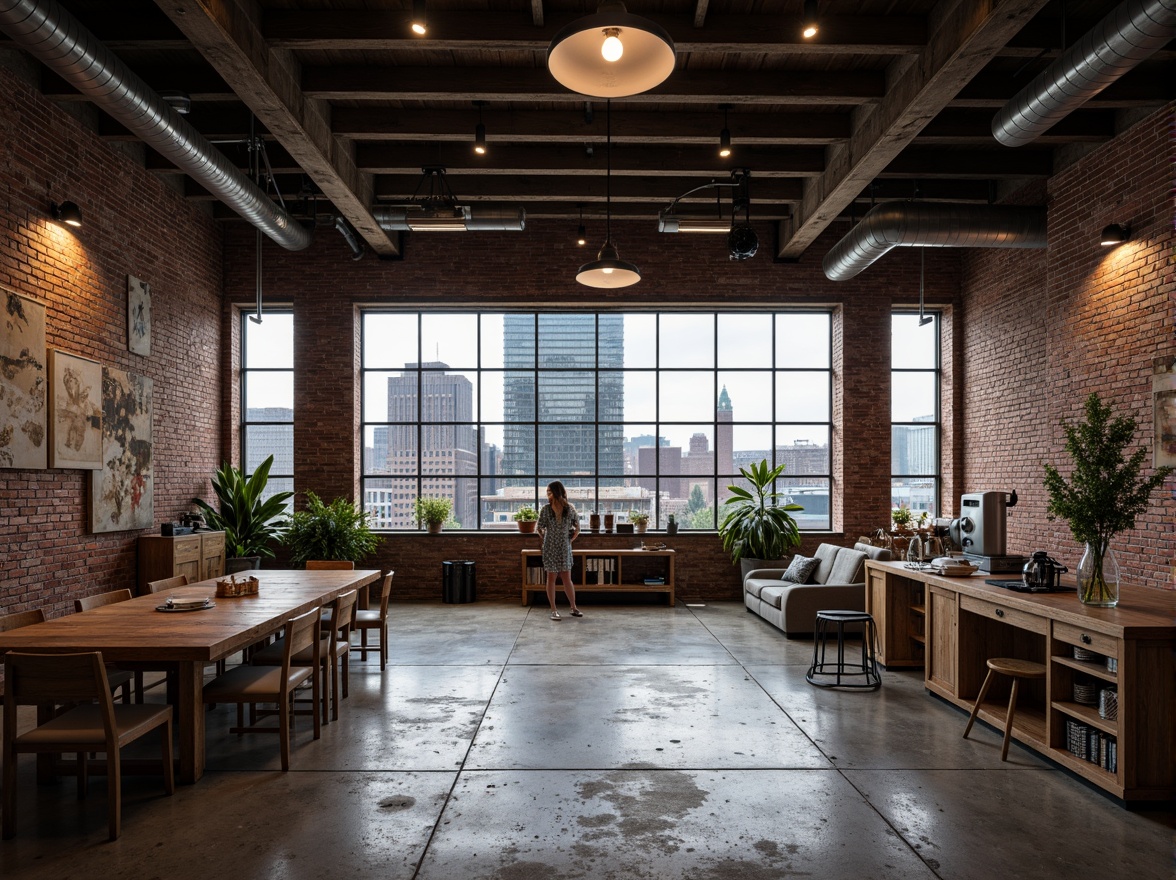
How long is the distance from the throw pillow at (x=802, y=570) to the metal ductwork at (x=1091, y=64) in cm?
466

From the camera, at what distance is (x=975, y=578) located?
5.22m

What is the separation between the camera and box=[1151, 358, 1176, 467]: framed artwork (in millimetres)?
5996

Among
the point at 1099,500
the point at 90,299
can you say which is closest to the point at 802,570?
the point at 1099,500

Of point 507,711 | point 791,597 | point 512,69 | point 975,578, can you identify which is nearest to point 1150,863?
point 975,578

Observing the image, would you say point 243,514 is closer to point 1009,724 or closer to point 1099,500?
point 1009,724

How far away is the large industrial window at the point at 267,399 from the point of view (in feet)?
33.7

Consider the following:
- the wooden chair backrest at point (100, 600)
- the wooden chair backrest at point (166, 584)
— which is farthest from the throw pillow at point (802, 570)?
the wooden chair backrest at point (100, 600)

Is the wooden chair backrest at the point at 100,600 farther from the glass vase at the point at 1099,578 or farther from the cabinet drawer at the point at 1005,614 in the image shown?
the glass vase at the point at 1099,578

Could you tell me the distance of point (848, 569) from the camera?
7625mm

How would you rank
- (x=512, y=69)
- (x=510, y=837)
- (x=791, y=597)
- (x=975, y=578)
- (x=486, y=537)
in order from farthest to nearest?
(x=486, y=537)
(x=791, y=597)
(x=512, y=69)
(x=975, y=578)
(x=510, y=837)

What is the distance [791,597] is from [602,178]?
5.15 metres

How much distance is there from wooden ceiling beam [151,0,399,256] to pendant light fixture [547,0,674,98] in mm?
2621

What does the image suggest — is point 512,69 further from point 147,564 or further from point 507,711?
point 147,564

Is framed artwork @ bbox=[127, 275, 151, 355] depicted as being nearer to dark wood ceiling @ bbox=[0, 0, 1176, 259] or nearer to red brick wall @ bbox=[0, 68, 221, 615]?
red brick wall @ bbox=[0, 68, 221, 615]
